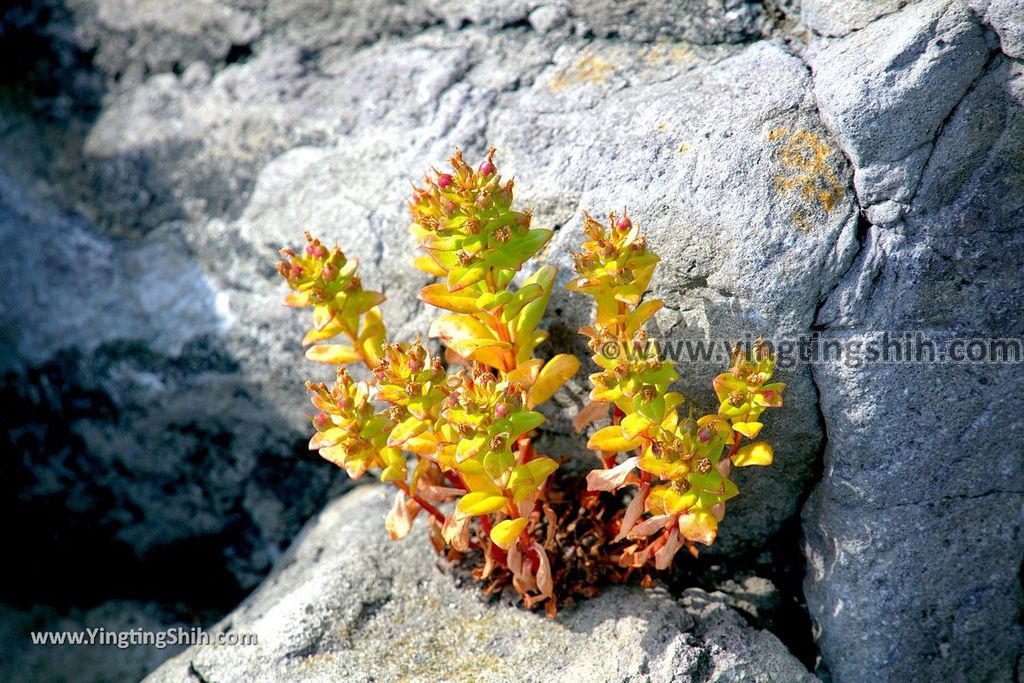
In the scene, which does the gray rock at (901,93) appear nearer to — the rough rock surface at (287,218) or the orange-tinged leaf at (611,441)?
the rough rock surface at (287,218)

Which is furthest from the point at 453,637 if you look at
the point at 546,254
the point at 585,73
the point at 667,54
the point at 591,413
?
the point at 667,54

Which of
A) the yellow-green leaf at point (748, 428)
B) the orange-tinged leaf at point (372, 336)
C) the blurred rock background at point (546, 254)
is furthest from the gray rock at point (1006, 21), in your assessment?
the orange-tinged leaf at point (372, 336)

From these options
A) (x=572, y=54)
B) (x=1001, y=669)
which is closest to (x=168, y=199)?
(x=572, y=54)

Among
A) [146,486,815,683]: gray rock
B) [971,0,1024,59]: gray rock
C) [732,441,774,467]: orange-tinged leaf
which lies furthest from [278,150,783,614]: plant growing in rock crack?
[971,0,1024,59]: gray rock

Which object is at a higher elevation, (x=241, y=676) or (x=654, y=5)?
(x=654, y=5)

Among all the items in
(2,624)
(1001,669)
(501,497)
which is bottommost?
(2,624)

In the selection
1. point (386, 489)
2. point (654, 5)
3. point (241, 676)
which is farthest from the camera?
point (386, 489)

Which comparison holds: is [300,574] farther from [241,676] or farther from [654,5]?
[654,5]
